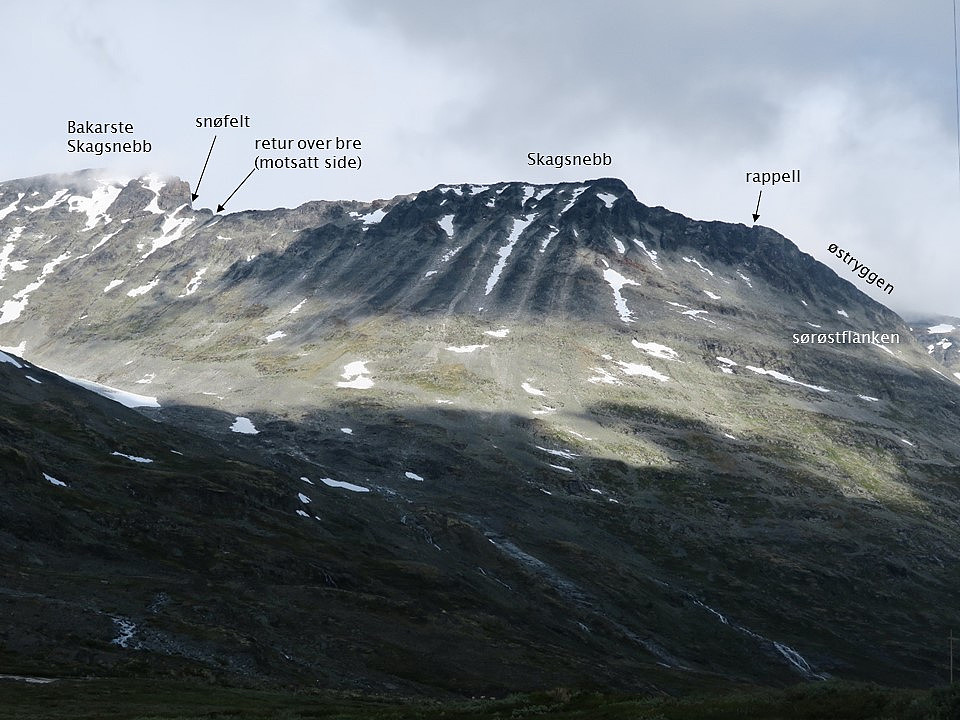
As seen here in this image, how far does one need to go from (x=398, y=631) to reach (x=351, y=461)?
A: 95988 millimetres

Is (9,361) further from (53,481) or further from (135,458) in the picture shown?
(53,481)

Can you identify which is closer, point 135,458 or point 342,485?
point 135,458

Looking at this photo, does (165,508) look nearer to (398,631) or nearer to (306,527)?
(306,527)

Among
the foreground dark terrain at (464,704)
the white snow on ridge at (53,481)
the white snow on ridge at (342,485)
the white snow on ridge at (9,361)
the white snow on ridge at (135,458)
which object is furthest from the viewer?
the white snow on ridge at (9,361)

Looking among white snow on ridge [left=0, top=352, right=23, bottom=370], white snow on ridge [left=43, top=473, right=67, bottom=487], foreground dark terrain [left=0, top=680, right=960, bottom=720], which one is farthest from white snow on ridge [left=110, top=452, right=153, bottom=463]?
foreground dark terrain [left=0, top=680, right=960, bottom=720]

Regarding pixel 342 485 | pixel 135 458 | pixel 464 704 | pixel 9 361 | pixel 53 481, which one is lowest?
pixel 464 704

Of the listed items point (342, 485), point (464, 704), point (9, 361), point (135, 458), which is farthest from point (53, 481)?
point (9, 361)

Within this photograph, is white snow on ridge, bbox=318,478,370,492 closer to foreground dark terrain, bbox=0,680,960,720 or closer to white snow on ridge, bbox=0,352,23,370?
white snow on ridge, bbox=0,352,23,370

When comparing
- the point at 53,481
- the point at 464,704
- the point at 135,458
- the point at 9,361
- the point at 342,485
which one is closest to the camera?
the point at 464,704

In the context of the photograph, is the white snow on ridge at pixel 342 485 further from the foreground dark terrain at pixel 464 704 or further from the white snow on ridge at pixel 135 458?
the foreground dark terrain at pixel 464 704

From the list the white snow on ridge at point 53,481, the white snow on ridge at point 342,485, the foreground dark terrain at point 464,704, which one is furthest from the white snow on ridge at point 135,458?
the foreground dark terrain at point 464,704

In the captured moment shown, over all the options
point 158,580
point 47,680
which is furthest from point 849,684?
point 158,580

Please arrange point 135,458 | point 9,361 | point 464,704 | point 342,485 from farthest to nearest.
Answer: point 9,361 → point 342,485 → point 135,458 → point 464,704

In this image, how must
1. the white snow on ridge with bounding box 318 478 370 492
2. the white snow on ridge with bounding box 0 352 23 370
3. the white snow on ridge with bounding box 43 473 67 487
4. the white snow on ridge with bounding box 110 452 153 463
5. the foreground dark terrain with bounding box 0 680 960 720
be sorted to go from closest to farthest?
the foreground dark terrain with bounding box 0 680 960 720 < the white snow on ridge with bounding box 43 473 67 487 < the white snow on ridge with bounding box 110 452 153 463 < the white snow on ridge with bounding box 318 478 370 492 < the white snow on ridge with bounding box 0 352 23 370
